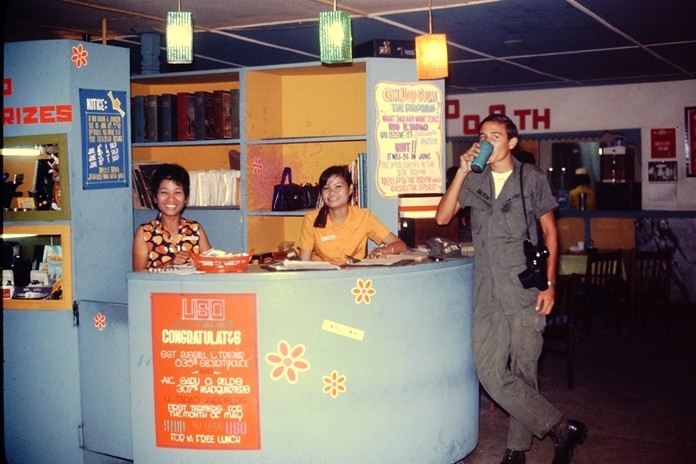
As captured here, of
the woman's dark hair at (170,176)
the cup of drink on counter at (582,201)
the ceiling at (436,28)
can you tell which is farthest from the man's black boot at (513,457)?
A: the cup of drink on counter at (582,201)

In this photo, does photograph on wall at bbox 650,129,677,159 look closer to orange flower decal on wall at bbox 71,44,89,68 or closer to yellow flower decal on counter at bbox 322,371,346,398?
yellow flower decal on counter at bbox 322,371,346,398

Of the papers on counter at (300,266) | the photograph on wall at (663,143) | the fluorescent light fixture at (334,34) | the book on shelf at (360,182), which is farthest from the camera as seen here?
the photograph on wall at (663,143)

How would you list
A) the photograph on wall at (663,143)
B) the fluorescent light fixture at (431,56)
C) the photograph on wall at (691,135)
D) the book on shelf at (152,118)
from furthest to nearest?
the photograph on wall at (663,143)
the photograph on wall at (691,135)
the book on shelf at (152,118)
the fluorescent light fixture at (431,56)

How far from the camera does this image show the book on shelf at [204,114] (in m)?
6.43

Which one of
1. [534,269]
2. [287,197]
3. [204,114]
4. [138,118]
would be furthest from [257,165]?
[534,269]

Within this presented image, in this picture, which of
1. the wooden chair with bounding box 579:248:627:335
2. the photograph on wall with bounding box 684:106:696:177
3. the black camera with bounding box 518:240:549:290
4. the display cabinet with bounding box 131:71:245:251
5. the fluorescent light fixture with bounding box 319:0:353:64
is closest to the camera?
the black camera with bounding box 518:240:549:290

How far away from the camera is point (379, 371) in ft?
13.8

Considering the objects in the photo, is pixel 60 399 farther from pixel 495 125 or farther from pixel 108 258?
pixel 495 125

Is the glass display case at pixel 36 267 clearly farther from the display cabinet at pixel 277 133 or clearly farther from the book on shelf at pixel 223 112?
the book on shelf at pixel 223 112

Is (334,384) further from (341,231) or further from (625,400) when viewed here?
(625,400)

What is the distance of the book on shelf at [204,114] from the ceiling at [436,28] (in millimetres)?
591

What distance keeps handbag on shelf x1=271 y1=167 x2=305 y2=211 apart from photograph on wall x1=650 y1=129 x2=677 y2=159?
5843 millimetres

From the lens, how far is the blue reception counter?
4.05 metres

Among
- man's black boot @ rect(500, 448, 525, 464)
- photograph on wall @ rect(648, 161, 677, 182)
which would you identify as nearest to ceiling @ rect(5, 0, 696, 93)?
photograph on wall @ rect(648, 161, 677, 182)
